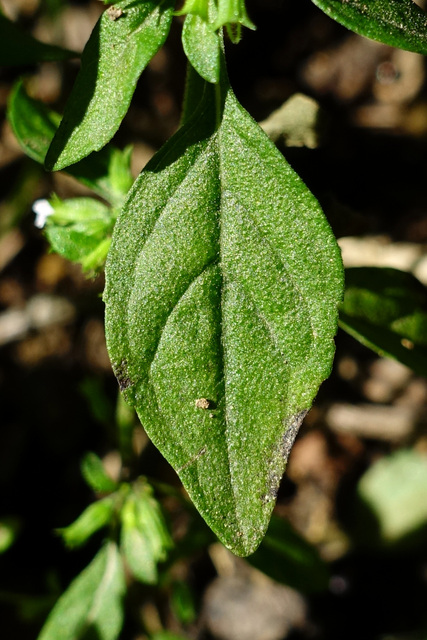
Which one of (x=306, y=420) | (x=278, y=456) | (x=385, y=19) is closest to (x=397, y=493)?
(x=306, y=420)

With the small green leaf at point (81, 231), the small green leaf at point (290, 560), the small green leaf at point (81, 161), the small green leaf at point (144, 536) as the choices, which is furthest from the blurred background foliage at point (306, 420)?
the small green leaf at point (81, 231)

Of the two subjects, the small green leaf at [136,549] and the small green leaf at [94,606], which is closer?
the small green leaf at [136,549]

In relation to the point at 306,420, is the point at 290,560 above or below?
above

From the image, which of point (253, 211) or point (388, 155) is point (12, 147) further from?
point (253, 211)

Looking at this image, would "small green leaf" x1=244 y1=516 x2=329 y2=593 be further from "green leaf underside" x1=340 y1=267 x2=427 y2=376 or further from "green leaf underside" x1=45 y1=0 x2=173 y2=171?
"green leaf underside" x1=45 y1=0 x2=173 y2=171

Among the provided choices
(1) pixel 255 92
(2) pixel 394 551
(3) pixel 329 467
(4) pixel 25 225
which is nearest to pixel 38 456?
(4) pixel 25 225

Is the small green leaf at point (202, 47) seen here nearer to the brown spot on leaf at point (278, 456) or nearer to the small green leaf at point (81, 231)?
the small green leaf at point (81, 231)

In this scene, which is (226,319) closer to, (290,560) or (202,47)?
(202,47)
